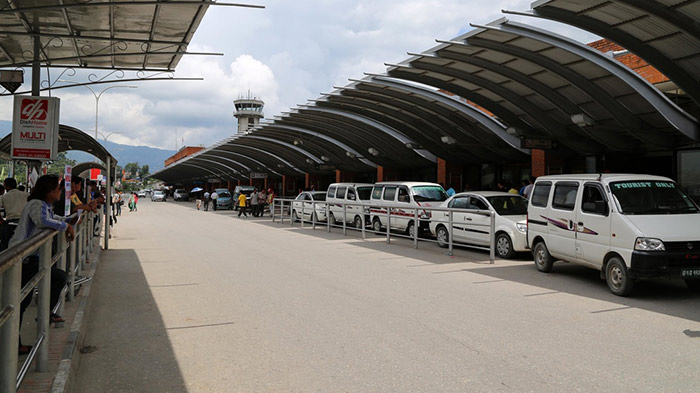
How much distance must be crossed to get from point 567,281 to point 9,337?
8454 millimetres

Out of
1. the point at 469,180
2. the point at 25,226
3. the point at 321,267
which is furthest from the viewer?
the point at 469,180

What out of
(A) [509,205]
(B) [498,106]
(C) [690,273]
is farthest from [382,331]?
(B) [498,106]

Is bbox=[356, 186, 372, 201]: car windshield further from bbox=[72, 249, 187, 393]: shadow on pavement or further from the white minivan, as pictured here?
bbox=[72, 249, 187, 393]: shadow on pavement

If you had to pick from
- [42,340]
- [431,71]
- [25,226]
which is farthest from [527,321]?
[431,71]

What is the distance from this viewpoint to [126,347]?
5.48 meters

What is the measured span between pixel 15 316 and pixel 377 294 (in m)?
5.44

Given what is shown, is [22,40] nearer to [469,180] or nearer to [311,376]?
[311,376]

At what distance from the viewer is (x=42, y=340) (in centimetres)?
423

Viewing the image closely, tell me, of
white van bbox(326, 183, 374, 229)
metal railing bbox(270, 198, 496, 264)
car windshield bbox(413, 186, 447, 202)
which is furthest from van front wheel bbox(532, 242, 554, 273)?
white van bbox(326, 183, 374, 229)

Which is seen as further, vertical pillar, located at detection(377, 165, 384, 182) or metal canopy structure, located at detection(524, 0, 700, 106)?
vertical pillar, located at detection(377, 165, 384, 182)

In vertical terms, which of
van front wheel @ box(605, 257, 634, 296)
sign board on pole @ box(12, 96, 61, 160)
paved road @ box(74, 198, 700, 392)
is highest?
sign board on pole @ box(12, 96, 61, 160)

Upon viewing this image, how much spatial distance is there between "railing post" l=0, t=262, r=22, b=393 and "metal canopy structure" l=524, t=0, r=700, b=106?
1023cm

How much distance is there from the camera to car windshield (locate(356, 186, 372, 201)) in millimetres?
21094

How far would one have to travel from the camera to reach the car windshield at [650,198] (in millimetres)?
8375
